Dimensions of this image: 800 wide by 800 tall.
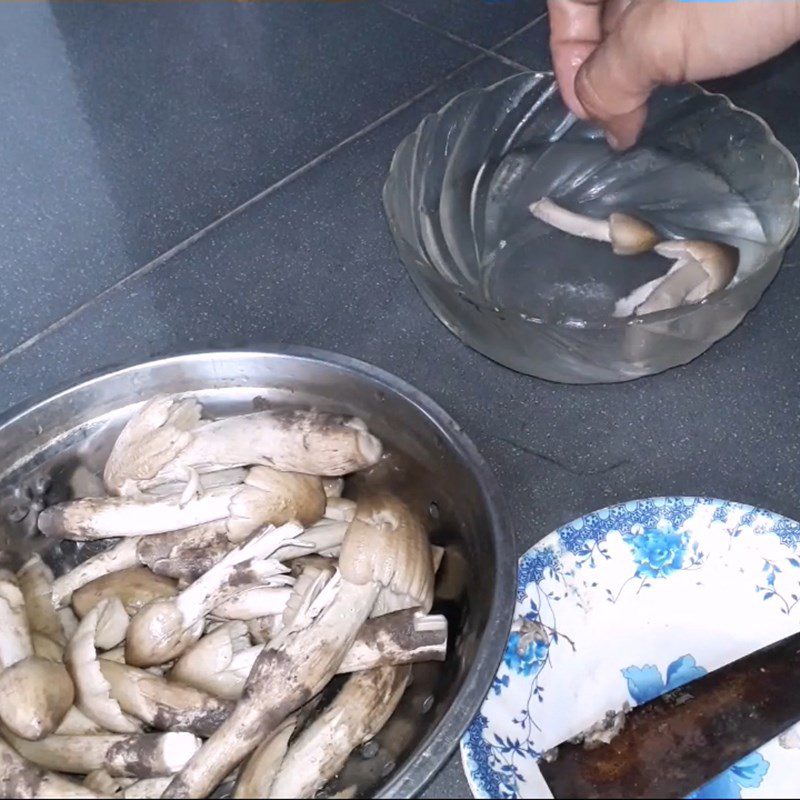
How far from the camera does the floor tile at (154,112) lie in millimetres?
904

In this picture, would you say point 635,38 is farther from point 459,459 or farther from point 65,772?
point 65,772

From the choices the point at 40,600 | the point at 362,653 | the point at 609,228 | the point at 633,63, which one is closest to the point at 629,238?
the point at 609,228

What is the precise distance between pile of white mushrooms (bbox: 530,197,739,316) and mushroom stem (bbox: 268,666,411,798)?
0.31m

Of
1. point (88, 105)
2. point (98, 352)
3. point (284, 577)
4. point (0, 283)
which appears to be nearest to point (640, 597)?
point (284, 577)

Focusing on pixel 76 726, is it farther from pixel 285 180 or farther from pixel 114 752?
pixel 285 180

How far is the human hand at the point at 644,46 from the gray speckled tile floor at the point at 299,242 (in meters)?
0.19

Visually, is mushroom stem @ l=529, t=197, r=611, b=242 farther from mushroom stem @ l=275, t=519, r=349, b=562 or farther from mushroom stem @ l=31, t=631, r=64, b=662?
mushroom stem @ l=31, t=631, r=64, b=662

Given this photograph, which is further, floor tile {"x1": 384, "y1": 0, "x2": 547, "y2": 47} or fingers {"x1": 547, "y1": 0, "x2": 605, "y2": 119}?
floor tile {"x1": 384, "y1": 0, "x2": 547, "y2": 47}

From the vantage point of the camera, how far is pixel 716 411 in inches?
28.5

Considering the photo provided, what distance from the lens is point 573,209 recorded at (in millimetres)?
833

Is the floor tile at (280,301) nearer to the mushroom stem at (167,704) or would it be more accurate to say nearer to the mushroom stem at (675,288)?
the mushroom stem at (675,288)

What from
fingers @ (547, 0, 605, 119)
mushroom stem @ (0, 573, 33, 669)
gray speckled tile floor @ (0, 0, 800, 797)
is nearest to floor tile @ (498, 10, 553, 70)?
gray speckled tile floor @ (0, 0, 800, 797)

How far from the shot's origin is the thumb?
0.71m

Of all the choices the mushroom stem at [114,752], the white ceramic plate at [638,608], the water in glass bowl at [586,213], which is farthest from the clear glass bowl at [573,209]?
the mushroom stem at [114,752]
